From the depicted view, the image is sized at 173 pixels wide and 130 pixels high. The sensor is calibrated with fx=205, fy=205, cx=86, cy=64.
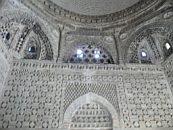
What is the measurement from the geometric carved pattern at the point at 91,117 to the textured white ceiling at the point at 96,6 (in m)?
4.28

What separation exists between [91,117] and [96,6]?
4.90 meters

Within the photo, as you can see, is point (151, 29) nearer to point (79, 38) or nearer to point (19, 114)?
point (79, 38)

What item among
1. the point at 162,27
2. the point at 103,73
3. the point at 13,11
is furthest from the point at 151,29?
the point at 13,11

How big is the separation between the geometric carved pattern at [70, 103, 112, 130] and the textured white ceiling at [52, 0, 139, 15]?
4279mm

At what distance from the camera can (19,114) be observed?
5957 mm

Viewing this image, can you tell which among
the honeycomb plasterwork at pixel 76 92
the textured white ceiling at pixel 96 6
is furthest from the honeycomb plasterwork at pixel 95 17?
the honeycomb plasterwork at pixel 76 92

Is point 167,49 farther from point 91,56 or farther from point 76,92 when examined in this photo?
point 76,92

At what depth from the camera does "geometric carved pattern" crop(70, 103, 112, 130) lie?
20.3 ft

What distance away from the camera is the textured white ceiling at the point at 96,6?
28.4 ft

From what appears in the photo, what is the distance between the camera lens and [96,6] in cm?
890

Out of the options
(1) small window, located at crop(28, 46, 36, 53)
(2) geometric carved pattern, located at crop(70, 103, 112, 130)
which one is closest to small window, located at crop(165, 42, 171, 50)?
(2) geometric carved pattern, located at crop(70, 103, 112, 130)

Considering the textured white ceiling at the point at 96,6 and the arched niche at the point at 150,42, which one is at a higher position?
the textured white ceiling at the point at 96,6

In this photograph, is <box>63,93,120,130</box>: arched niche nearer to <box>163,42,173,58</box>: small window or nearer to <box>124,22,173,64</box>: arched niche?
<box>124,22,173,64</box>: arched niche

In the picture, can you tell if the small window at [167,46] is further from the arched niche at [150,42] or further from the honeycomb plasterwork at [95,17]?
the honeycomb plasterwork at [95,17]
